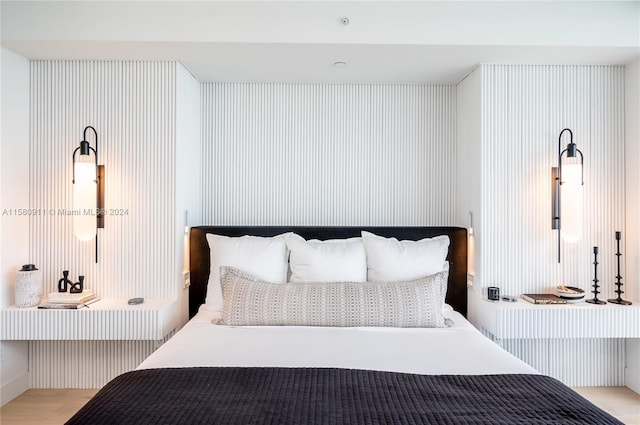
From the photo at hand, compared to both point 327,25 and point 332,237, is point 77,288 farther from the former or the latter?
point 327,25

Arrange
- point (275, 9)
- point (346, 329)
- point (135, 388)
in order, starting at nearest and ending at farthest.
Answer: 1. point (135, 388)
2. point (346, 329)
3. point (275, 9)

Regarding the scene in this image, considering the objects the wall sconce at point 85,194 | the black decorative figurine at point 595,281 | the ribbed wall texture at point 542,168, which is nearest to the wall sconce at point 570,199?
the ribbed wall texture at point 542,168

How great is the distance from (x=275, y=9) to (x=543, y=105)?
6.28ft

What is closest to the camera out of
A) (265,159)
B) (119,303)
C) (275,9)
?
(275,9)

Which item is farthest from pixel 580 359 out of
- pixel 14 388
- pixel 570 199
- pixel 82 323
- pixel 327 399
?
pixel 14 388

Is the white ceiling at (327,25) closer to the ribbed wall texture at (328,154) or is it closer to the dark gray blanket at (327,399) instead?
the ribbed wall texture at (328,154)

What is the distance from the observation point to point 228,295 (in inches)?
95.2

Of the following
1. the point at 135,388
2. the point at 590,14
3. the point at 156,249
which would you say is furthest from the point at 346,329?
the point at 590,14

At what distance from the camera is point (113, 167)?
276cm

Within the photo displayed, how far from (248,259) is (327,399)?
1341 millimetres

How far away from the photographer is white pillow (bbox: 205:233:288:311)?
263 centimetres

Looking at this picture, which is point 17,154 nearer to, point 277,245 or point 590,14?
point 277,245

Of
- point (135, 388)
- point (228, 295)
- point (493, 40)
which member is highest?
point (493, 40)

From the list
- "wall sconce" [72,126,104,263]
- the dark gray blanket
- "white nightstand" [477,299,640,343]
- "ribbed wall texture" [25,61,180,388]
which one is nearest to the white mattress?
the dark gray blanket
